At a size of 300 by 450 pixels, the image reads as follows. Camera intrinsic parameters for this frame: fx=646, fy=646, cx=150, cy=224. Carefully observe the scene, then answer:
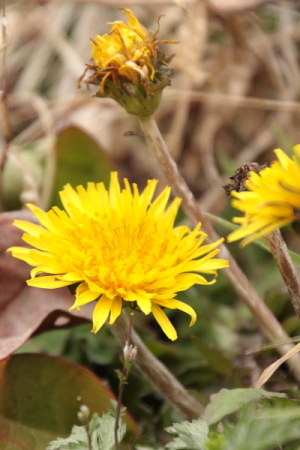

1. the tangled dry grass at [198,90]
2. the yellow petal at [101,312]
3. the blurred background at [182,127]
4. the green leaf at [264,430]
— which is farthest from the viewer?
the tangled dry grass at [198,90]

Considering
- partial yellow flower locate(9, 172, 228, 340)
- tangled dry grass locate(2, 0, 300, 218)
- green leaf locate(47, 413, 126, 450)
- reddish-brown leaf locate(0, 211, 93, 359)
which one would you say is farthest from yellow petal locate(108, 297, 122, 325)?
tangled dry grass locate(2, 0, 300, 218)

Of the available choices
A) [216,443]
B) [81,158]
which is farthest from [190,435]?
[81,158]

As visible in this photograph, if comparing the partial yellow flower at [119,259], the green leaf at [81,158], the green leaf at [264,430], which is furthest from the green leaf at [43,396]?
the green leaf at [81,158]

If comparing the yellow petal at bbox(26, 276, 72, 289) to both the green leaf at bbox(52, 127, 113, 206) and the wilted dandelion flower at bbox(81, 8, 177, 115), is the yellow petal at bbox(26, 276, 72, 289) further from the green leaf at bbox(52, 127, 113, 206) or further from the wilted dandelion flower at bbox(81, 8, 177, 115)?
the green leaf at bbox(52, 127, 113, 206)

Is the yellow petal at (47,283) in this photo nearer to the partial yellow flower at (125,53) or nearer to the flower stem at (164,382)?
the flower stem at (164,382)

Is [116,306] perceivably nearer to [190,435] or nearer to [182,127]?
[190,435]
